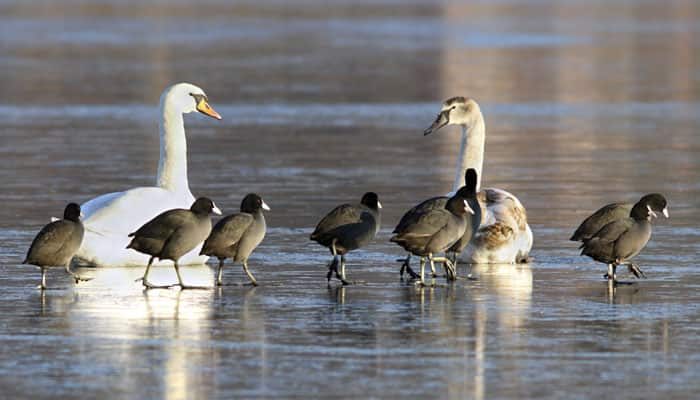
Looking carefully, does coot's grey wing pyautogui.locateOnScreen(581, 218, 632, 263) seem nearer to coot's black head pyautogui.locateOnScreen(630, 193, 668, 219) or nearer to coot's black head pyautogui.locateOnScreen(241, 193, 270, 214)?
coot's black head pyautogui.locateOnScreen(630, 193, 668, 219)

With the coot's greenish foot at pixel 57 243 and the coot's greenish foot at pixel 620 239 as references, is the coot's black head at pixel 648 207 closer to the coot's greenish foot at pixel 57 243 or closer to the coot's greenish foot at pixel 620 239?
the coot's greenish foot at pixel 620 239

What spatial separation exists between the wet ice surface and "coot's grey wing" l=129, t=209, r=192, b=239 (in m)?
0.54

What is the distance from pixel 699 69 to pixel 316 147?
21.8 metres

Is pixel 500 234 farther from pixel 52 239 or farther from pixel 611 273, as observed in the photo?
pixel 52 239

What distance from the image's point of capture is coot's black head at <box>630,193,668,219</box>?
13102 millimetres

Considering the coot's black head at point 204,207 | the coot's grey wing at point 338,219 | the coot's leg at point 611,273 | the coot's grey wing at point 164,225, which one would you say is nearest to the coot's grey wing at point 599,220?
the coot's leg at point 611,273

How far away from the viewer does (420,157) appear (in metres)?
24.2

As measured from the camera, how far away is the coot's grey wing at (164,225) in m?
12.8

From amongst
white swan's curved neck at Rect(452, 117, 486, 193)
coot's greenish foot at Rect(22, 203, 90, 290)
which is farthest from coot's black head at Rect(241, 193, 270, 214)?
white swan's curved neck at Rect(452, 117, 486, 193)

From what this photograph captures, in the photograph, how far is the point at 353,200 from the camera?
1894 centimetres

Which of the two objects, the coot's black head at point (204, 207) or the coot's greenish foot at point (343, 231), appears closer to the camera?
the coot's black head at point (204, 207)

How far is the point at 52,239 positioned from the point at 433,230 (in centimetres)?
290

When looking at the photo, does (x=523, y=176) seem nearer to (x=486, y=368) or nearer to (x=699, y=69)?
(x=486, y=368)

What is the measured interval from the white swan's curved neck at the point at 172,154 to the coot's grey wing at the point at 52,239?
2.69 metres
